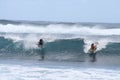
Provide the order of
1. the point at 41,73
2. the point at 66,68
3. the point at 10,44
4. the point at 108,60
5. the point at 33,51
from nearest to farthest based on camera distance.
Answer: the point at 41,73 → the point at 66,68 → the point at 108,60 → the point at 33,51 → the point at 10,44

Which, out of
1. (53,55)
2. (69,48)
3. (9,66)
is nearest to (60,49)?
(69,48)

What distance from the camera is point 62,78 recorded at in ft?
53.9

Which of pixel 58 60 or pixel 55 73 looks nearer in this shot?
pixel 55 73

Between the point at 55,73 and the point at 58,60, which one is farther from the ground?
the point at 58,60

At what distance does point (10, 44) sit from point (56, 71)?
15.5 m

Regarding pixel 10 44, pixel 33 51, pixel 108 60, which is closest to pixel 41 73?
pixel 108 60

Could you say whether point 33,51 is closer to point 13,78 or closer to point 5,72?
point 5,72

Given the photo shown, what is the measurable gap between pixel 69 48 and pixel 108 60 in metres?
6.42

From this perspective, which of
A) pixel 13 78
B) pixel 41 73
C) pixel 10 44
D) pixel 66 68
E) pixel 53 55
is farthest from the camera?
pixel 10 44

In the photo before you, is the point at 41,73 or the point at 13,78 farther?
the point at 41,73

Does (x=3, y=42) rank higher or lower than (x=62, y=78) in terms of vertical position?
higher

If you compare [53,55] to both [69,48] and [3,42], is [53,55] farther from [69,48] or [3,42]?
[3,42]

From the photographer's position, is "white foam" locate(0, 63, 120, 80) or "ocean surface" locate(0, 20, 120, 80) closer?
"white foam" locate(0, 63, 120, 80)

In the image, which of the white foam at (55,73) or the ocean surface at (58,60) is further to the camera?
the ocean surface at (58,60)
